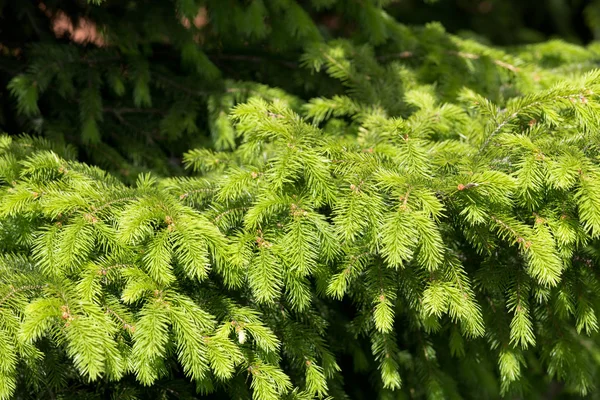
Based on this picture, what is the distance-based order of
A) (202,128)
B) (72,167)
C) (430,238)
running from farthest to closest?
(202,128) < (72,167) < (430,238)

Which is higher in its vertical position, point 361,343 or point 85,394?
point 85,394

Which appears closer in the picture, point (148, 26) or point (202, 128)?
point (148, 26)

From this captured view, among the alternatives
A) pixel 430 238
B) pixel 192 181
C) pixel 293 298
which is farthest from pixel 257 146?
pixel 430 238

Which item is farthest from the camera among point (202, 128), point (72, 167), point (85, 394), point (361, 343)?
point (202, 128)

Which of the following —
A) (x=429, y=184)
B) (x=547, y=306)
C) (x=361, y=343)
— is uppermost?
(x=429, y=184)

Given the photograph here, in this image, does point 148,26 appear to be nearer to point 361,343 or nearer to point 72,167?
point 72,167

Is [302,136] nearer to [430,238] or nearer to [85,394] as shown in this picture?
[430,238]

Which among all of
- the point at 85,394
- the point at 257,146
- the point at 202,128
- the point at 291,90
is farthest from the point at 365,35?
the point at 85,394
